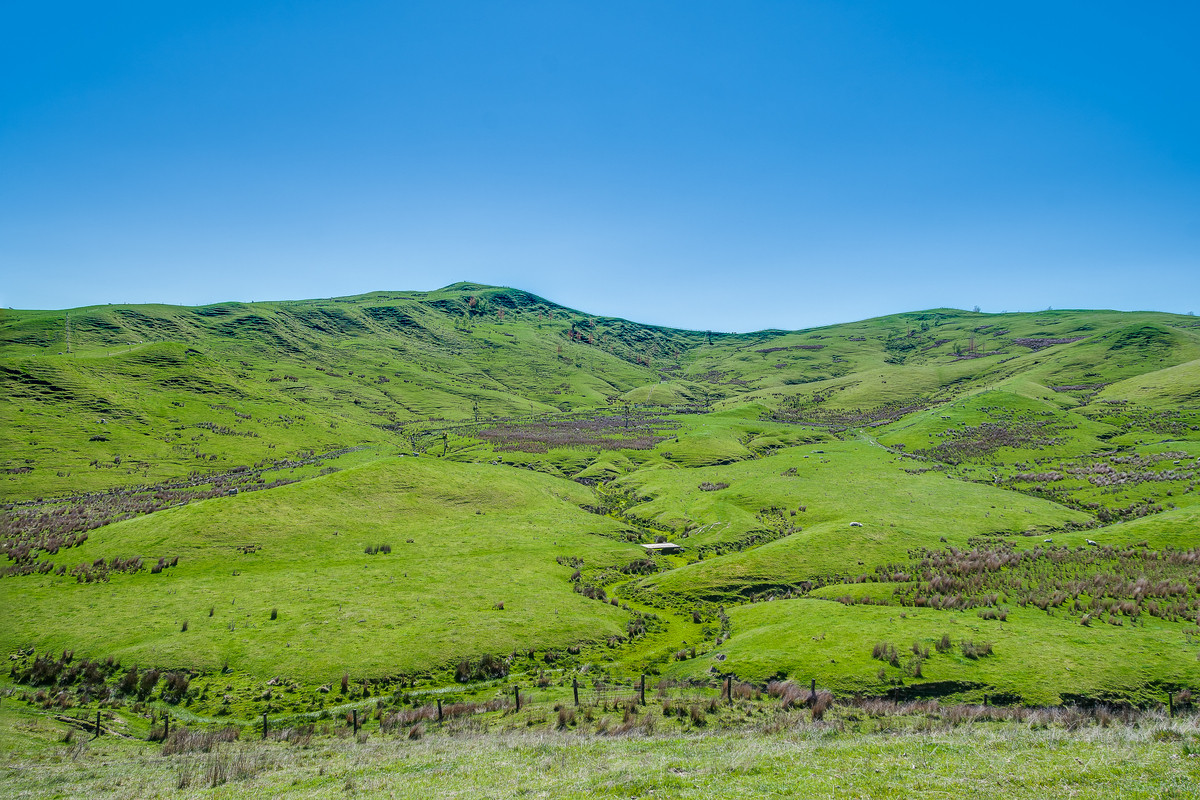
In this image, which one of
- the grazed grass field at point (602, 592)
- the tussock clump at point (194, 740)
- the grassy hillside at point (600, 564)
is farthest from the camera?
the grassy hillside at point (600, 564)

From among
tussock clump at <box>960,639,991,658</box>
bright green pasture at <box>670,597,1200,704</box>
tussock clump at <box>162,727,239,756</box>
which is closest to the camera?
tussock clump at <box>162,727,239,756</box>

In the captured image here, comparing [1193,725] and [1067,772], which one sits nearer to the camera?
[1067,772]

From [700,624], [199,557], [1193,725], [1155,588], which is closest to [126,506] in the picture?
[199,557]

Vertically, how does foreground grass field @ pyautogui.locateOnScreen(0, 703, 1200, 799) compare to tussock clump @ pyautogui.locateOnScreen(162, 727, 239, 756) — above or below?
above

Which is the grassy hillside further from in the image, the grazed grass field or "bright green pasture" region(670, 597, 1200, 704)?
the grazed grass field

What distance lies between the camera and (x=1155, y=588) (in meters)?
40.7

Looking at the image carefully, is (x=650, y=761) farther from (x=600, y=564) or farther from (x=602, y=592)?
(x=600, y=564)

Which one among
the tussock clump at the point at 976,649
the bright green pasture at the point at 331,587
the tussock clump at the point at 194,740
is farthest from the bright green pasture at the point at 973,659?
the tussock clump at the point at 194,740

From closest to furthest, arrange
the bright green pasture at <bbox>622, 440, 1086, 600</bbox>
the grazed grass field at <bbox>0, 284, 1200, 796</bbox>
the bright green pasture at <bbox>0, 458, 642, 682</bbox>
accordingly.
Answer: the grazed grass field at <bbox>0, 284, 1200, 796</bbox>, the bright green pasture at <bbox>0, 458, 642, 682</bbox>, the bright green pasture at <bbox>622, 440, 1086, 600</bbox>

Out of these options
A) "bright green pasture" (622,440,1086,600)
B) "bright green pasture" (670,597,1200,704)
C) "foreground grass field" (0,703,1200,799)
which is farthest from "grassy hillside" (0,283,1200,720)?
"foreground grass field" (0,703,1200,799)

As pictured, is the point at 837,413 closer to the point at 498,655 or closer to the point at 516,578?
the point at 516,578

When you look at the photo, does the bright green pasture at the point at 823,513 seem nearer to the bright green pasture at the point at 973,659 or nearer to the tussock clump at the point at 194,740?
the bright green pasture at the point at 973,659

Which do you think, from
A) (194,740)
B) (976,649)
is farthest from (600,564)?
(194,740)

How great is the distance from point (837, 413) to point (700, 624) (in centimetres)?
17457
